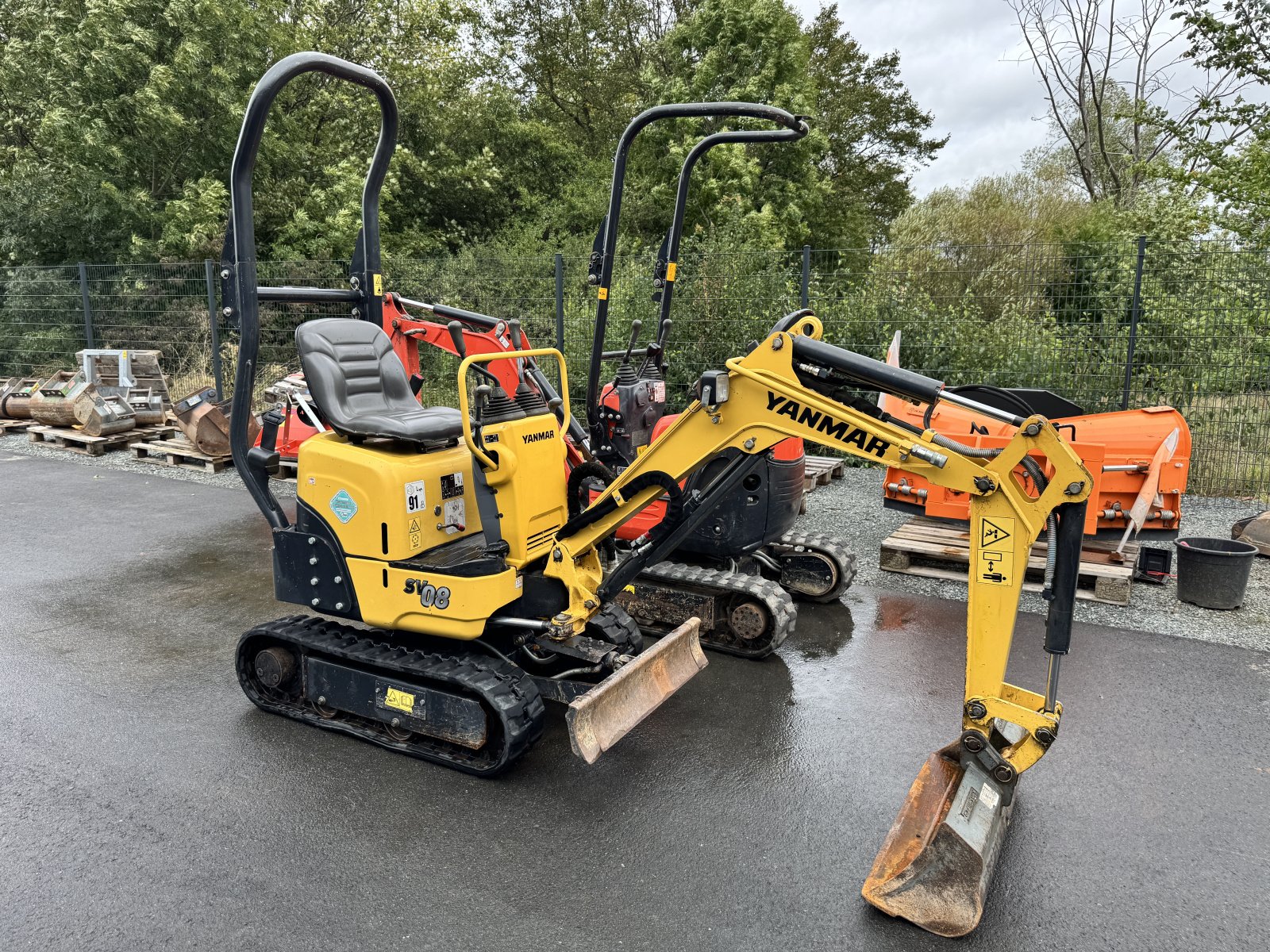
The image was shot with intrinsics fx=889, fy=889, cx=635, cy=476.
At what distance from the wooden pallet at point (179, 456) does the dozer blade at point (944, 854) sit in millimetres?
9553

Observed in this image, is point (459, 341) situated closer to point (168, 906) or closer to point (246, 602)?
point (246, 602)

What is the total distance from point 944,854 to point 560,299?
8.72 metres

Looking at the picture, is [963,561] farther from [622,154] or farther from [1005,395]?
[622,154]

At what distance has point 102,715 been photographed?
178 inches

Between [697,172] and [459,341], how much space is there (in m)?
14.4

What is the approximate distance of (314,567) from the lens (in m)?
4.43

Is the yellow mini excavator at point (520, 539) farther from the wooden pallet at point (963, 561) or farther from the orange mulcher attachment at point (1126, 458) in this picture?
the wooden pallet at point (963, 561)

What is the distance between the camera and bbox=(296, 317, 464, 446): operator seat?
4.28 meters

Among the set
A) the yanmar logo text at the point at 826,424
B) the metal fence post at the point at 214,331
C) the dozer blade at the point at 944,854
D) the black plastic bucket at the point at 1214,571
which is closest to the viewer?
the dozer blade at the point at 944,854

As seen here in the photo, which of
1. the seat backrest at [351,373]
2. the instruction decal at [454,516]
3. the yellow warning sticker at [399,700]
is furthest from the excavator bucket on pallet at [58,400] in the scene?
the yellow warning sticker at [399,700]

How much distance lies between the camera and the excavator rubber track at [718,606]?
5.23m

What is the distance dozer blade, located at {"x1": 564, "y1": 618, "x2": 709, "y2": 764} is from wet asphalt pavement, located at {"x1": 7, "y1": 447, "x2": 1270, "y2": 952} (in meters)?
0.24

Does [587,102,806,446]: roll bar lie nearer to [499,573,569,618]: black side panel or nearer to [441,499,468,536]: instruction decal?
[441,499,468,536]: instruction decal

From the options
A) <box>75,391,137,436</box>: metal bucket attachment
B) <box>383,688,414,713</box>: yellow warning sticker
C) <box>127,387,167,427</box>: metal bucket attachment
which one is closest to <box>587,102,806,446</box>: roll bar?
<box>383,688,414,713</box>: yellow warning sticker
